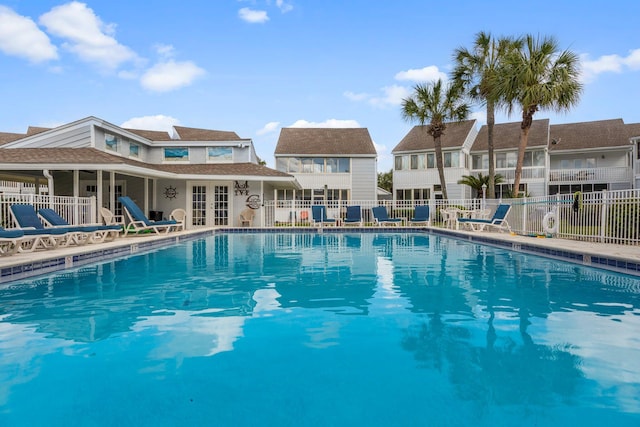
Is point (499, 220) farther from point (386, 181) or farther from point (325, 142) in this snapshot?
point (386, 181)

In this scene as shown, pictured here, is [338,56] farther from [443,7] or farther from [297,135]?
[297,135]

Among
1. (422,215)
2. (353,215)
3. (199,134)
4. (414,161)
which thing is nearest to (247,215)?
(353,215)

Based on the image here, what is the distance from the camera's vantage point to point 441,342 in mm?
3742

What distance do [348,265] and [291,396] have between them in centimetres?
566

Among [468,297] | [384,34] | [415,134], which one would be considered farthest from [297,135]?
[468,297]

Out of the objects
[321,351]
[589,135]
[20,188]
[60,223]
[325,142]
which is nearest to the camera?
[321,351]

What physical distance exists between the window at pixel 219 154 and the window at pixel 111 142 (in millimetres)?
4207

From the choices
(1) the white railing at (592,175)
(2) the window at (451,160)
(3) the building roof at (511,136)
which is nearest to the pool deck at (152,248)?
(2) the window at (451,160)

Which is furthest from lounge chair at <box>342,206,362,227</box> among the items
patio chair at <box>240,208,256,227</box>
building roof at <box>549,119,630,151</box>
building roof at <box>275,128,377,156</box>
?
building roof at <box>549,119,630,151</box>

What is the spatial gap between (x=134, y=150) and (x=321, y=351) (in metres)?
17.7

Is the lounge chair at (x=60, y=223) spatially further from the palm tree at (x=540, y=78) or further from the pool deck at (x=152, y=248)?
the palm tree at (x=540, y=78)

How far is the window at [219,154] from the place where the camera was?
20.5 metres

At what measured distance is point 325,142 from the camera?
91.0 ft

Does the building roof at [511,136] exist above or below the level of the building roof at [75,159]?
above
